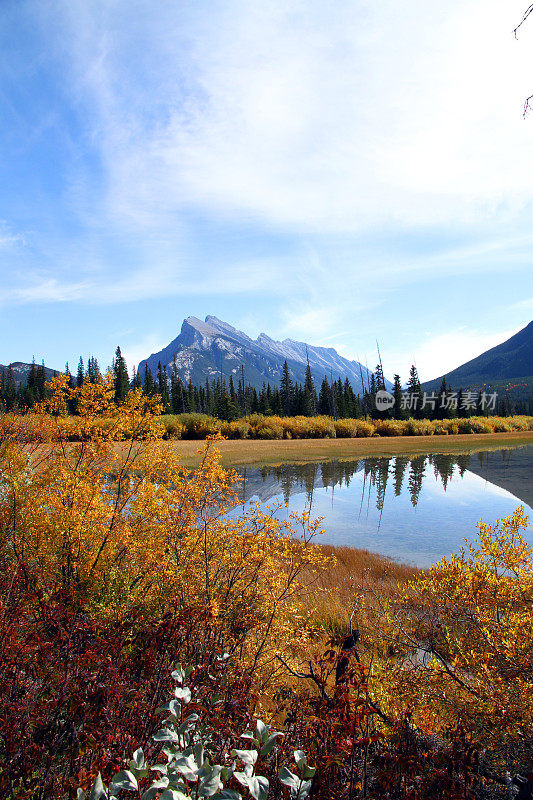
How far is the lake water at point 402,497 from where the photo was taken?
43.9 feet

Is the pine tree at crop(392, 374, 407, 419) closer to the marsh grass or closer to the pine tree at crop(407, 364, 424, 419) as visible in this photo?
the pine tree at crop(407, 364, 424, 419)

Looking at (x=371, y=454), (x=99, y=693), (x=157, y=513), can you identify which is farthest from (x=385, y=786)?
(x=371, y=454)

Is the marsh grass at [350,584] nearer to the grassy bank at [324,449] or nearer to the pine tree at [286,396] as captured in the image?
the grassy bank at [324,449]

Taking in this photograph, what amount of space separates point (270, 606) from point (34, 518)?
11.5 feet

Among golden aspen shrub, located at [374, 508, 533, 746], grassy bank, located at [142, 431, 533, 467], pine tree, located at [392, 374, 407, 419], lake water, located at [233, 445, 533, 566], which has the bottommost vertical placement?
lake water, located at [233, 445, 533, 566]

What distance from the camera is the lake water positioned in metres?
13.4

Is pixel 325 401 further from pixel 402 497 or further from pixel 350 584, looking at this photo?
pixel 350 584

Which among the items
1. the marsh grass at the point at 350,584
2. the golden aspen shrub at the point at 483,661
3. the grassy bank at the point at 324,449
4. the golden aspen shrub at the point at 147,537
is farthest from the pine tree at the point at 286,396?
the golden aspen shrub at the point at 483,661

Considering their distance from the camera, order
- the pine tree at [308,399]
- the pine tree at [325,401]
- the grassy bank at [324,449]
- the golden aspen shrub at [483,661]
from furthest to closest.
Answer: the pine tree at [325,401]
the pine tree at [308,399]
the grassy bank at [324,449]
the golden aspen shrub at [483,661]

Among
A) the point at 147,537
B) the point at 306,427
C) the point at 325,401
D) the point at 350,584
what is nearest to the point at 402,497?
the point at 350,584

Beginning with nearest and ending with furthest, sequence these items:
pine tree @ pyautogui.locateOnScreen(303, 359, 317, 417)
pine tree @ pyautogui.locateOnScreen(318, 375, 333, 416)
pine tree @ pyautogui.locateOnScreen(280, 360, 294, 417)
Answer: pine tree @ pyautogui.locateOnScreen(303, 359, 317, 417) → pine tree @ pyautogui.locateOnScreen(280, 360, 294, 417) → pine tree @ pyautogui.locateOnScreen(318, 375, 333, 416)

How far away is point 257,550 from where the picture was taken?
4645 mm

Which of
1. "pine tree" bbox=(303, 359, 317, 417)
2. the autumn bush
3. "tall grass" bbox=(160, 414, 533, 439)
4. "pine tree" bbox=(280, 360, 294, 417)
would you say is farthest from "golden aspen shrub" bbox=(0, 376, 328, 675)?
"pine tree" bbox=(280, 360, 294, 417)

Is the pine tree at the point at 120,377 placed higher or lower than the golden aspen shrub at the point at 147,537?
higher
